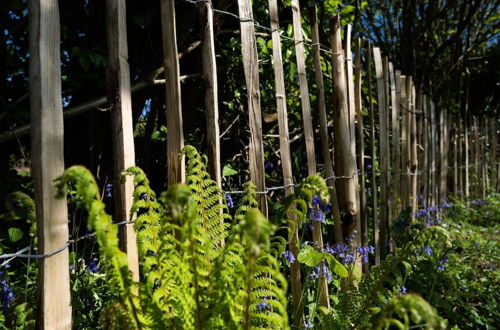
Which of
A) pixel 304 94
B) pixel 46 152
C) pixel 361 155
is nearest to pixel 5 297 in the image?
pixel 46 152

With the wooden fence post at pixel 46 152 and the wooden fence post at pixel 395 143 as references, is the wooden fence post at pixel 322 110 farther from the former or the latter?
the wooden fence post at pixel 46 152

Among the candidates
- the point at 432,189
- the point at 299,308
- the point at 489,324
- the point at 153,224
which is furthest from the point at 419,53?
the point at 153,224

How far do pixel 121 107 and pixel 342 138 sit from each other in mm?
1667

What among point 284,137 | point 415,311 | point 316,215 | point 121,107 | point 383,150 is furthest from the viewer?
point 383,150

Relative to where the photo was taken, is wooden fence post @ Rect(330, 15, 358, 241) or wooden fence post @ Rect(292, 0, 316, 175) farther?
wooden fence post @ Rect(330, 15, 358, 241)

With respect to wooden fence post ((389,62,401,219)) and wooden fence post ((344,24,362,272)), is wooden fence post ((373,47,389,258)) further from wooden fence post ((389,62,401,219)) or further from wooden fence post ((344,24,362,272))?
wooden fence post ((344,24,362,272))

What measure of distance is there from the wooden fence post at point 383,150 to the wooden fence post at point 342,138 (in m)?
0.66

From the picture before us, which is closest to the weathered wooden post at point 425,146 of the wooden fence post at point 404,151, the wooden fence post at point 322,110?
the wooden fence post at point 404,151

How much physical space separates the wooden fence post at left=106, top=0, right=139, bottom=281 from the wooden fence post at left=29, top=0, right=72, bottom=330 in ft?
0.76

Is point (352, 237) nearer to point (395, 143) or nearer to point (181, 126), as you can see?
point (395, 143)

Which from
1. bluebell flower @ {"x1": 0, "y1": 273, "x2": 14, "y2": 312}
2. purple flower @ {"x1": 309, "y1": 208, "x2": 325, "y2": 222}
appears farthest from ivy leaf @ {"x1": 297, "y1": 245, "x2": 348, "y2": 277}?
bluebell flower @ {"x1": 0, "y1": 273, "x2": 14, "y2": 312}

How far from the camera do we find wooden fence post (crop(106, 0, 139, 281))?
145 centimetres

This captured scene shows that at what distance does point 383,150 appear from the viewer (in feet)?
11.2

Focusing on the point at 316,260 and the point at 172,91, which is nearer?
the point at 172,91
